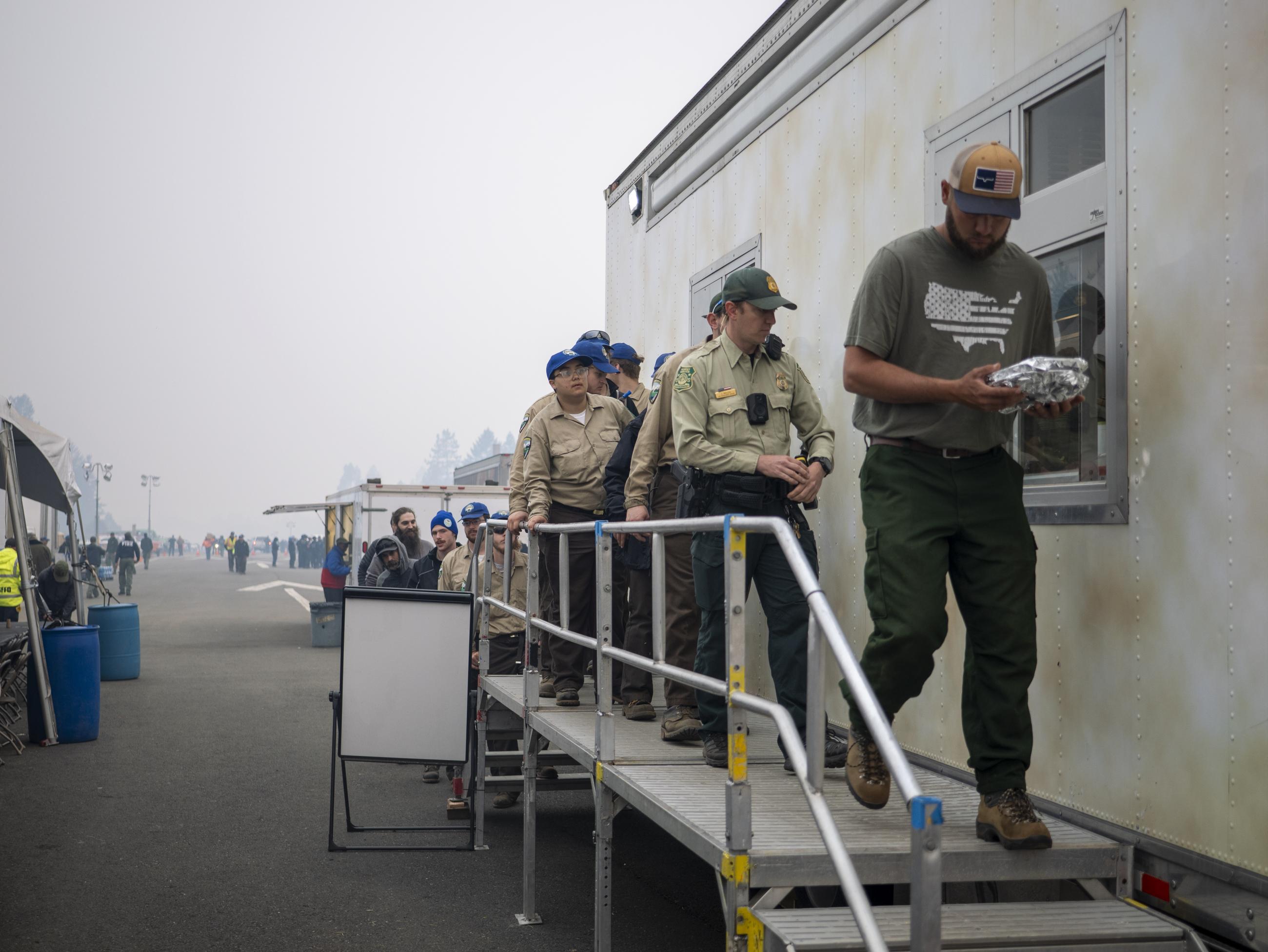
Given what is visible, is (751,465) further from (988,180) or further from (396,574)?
(396,574)

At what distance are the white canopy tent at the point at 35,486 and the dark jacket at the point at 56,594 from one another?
0.26 meters

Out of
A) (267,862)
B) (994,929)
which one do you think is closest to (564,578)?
(994,929)

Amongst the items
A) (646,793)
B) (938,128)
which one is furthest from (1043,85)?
(646,793)

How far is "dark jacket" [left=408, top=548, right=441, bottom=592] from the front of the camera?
9750 millimetres

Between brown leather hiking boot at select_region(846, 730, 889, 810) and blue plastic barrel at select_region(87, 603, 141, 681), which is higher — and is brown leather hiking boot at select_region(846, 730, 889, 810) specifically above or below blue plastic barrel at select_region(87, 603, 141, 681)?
above

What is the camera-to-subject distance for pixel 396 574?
382 inches

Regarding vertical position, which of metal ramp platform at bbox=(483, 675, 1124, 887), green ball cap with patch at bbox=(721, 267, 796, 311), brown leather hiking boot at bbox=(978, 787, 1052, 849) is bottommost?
metal ramp platform at bbox=(483, 675, 1124, 887)

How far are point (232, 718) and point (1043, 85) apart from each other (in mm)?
9860

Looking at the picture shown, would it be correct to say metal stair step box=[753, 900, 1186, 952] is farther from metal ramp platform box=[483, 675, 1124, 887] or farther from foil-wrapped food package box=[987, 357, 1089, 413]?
foil-wrapped food package box=[987, 357, 1089, 413]

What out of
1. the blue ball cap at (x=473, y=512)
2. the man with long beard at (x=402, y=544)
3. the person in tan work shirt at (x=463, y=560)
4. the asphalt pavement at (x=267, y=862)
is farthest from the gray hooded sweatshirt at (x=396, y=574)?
the asphalt pavement at (x=267, y=862)

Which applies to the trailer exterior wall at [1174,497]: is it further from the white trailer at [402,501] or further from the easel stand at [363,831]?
the white trailer at [402,501]

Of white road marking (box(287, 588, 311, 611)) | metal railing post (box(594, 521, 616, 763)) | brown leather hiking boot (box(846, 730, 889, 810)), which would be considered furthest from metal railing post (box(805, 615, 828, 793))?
white road marking (box(287, 588, 311, 611))

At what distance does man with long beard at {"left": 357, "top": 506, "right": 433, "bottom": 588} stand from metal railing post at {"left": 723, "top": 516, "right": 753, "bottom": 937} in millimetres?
7107

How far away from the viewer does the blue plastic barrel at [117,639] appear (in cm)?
1371
